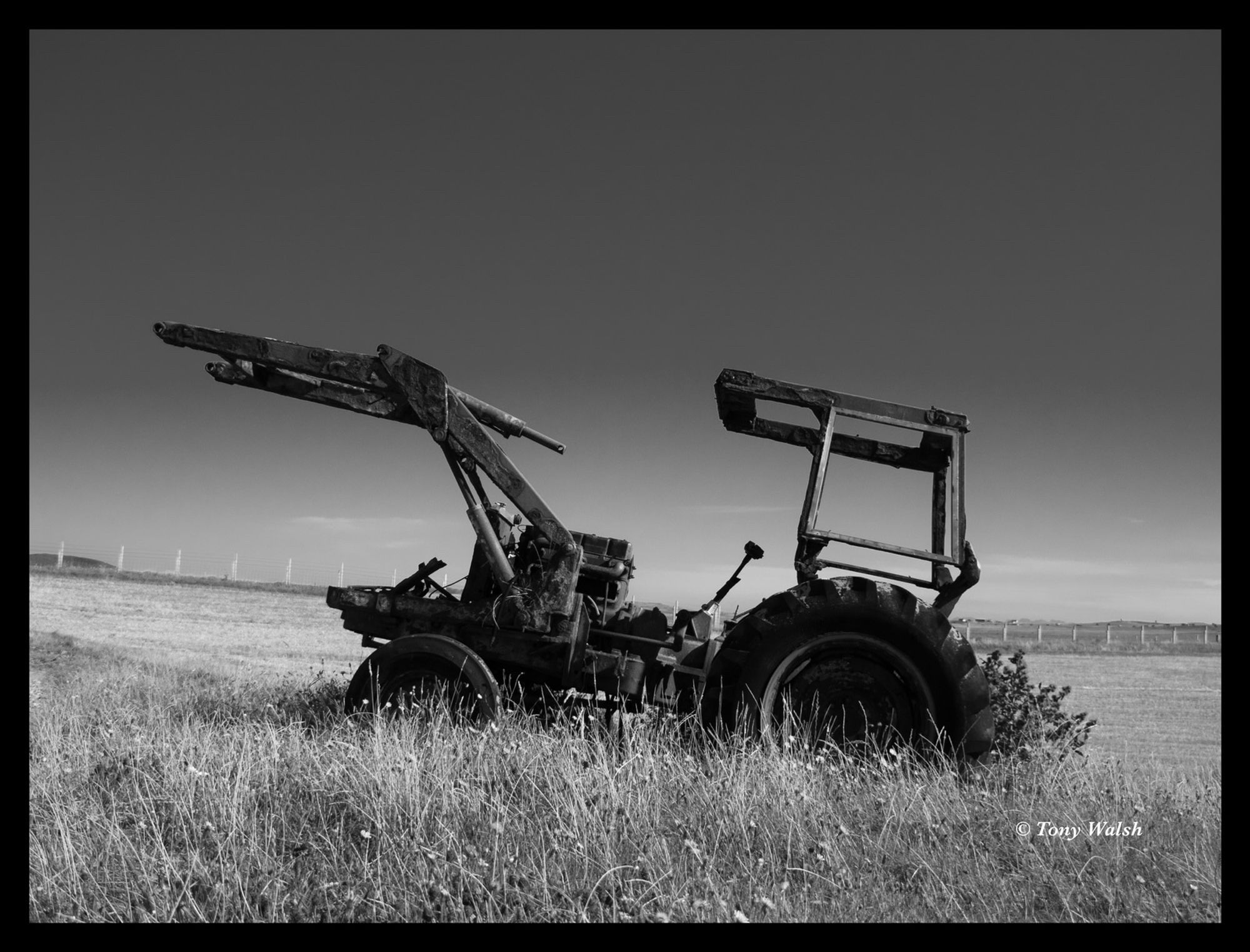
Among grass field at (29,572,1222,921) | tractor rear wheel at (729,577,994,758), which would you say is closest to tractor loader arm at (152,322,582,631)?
grass field at (29,572,1222,921)

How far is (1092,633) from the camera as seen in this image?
172 ft

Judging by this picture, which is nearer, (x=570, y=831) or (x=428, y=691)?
(x=570, y=831)

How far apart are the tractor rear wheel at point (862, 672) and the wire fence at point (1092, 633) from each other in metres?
35.8

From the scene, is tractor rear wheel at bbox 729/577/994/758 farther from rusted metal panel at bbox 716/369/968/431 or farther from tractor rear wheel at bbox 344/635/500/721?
tractor rear wheel at bbox 344/635/500/721

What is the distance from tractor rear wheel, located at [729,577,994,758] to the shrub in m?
1.36

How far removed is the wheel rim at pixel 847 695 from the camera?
528cm

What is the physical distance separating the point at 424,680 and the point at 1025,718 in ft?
14.3

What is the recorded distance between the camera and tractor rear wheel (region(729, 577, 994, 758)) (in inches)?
204

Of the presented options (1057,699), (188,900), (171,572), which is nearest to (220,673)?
(188,900)

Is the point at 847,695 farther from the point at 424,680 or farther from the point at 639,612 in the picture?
→ the point at 424,680

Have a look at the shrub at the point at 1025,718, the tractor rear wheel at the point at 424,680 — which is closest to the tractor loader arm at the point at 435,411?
the tractor rear wheel at the point at 424,680

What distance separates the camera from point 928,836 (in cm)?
429

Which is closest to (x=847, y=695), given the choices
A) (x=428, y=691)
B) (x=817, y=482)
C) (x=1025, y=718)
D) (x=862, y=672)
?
(x=862, y=672)
